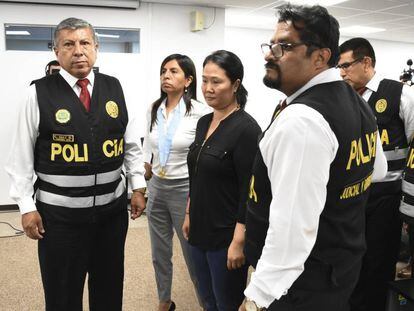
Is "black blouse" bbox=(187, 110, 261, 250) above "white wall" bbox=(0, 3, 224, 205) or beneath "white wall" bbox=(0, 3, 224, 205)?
beneath

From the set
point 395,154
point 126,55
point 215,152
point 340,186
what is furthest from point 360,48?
point 126,55

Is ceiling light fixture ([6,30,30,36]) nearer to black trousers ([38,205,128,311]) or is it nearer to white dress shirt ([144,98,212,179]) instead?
white dress shirt ([144,98,212,179])

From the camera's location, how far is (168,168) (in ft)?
6.79

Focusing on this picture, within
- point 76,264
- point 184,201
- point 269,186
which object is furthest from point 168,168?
point 269,186

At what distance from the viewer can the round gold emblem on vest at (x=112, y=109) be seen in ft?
5.42

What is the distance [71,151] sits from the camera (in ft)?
5.07

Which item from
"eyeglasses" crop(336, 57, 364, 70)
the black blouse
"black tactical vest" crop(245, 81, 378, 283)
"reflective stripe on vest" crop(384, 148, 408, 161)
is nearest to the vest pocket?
the black blouse

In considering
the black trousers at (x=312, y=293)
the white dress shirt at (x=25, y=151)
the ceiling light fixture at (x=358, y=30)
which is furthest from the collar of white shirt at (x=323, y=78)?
the ceiling light fixture at (x=358, y=30)

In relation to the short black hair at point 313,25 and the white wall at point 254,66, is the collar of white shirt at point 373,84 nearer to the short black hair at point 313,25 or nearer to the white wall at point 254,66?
the short black hair at point 313,25

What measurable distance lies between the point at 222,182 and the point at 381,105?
1.06 meters

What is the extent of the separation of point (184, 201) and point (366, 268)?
3.55 feet

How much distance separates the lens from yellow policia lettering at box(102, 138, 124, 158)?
162 centimetres

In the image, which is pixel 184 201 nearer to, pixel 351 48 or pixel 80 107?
pixel 80 107

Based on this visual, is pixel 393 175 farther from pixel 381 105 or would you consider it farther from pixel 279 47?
pixel 279 47
